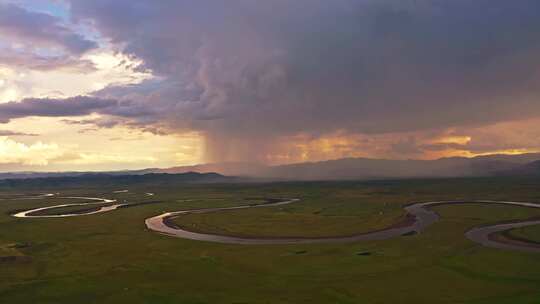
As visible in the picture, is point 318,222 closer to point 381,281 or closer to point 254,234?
point 254,234

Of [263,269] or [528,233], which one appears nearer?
[263,269]

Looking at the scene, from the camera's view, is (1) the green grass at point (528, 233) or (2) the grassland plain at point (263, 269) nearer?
(2) the grassland plain at point (263, 269)

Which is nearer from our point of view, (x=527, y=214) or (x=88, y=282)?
(x=88, y=282)

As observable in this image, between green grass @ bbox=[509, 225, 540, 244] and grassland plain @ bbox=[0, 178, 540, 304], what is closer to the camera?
grassland plain @ bbox=[0, 178, 540, 304]

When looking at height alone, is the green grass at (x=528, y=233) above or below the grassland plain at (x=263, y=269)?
above

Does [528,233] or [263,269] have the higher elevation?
[528,233]

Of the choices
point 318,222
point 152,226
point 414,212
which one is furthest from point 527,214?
point 152,226

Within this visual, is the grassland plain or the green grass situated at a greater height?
the green grass

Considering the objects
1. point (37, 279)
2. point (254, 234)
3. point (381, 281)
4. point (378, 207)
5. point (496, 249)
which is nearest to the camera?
point (381, 281)

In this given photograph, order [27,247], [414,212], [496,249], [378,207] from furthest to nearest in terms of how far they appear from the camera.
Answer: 1. [378,207]
2. [414,212]
3. [27,247]
4. [496,249]
